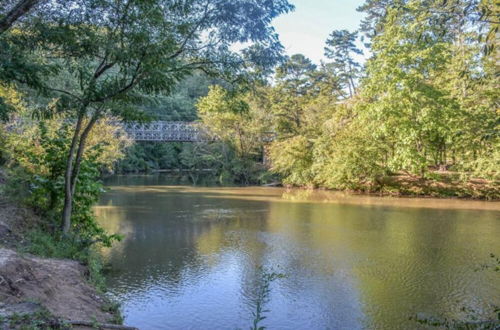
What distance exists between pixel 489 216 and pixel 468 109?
6694mm

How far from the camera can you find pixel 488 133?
3.75 m

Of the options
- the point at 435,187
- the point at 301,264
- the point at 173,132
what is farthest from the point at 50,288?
the point at 173,132

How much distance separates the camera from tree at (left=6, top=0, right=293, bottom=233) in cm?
619

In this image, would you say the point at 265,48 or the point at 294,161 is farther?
the point at 294,161

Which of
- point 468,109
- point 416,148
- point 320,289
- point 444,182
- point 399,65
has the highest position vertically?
point 399,65

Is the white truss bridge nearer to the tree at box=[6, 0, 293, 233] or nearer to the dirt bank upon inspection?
the tree at box=[6, 0, 293, 233]

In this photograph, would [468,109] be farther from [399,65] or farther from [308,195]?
[308,195]

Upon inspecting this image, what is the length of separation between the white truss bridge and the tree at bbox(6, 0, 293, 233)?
22551 millimetres

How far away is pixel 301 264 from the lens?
8.36 m

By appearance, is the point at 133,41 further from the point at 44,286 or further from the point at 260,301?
the point at 260,301

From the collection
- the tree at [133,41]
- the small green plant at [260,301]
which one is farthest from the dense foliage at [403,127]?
the small green plant at [260,301]

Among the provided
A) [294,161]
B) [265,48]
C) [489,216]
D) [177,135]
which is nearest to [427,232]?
[489,216]

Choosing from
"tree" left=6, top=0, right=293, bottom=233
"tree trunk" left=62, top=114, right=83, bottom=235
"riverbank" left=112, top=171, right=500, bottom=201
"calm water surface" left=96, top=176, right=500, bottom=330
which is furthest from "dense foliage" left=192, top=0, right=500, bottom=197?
"tree trunk" left=62, top=114, right=83, bottom=235

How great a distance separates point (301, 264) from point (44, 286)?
4.99 m
